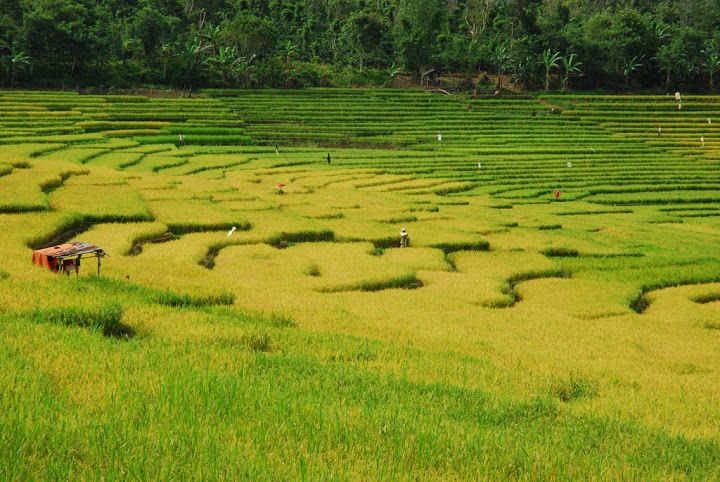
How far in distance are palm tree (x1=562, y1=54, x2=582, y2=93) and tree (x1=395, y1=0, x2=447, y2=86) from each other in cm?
1670

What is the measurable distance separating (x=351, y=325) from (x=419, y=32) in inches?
2520

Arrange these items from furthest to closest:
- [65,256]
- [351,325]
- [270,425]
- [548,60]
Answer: [548,60], [65,256], [351,325], [270,425]

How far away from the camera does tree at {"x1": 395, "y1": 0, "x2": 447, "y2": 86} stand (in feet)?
220

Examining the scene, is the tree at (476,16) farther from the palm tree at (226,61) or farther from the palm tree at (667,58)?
the palm tree at (226,61)

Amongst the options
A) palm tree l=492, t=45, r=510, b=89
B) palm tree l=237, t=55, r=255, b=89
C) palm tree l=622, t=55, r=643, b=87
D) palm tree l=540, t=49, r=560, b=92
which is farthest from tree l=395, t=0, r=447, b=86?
palm tree l=622, t=55, r=643, b=87

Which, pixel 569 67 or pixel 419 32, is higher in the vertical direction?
pixel 419 32

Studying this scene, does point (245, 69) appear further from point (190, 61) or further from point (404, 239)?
point (404, 239)

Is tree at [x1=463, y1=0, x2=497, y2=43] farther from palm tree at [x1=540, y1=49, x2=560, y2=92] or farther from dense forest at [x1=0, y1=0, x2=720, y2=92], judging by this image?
palm tree at [x1=540, y1=49, x2=560, y2=92]

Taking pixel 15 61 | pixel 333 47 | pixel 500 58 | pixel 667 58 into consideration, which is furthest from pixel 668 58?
pixel 15 61

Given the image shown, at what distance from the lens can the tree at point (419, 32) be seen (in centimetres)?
6719

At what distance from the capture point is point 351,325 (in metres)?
8.91

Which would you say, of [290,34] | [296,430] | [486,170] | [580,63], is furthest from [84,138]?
[580,63]

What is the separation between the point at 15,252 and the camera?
1202 cm

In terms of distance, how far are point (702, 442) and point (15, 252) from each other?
12.8m
